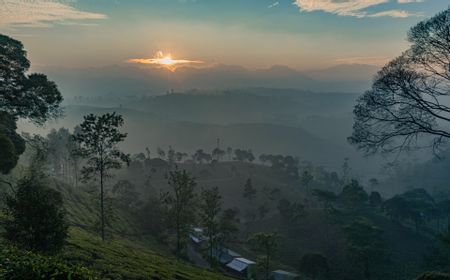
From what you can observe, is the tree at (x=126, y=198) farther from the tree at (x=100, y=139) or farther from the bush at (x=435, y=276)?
the bush at (x=435, y=276)

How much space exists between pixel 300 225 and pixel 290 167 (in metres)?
85.0

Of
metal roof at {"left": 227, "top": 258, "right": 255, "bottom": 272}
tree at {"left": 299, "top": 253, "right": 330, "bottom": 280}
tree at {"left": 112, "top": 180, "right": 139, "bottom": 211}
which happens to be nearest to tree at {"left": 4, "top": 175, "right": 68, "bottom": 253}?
metal roof at {"left": 227, "top": 258, "right": 255, "bottom": 272}

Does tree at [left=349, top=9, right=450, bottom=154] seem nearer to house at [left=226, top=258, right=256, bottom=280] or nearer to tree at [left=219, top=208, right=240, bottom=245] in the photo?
tree at [left=219, top=208, right=240, bottom=245]

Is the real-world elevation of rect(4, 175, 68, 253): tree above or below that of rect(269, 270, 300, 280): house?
above

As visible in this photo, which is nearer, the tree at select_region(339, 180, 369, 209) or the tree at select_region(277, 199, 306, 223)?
the tree at select_region(277, 199, 306, 223)

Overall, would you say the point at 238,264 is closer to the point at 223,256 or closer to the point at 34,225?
the point at 223,256

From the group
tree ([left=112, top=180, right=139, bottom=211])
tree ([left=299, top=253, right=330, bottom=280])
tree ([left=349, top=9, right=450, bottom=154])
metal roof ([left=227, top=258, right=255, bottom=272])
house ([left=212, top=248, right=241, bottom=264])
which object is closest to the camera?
tree ([left=349, top=9, right=450, bottom=154])

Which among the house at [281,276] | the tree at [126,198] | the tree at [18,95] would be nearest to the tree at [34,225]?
the tree at [18,95]

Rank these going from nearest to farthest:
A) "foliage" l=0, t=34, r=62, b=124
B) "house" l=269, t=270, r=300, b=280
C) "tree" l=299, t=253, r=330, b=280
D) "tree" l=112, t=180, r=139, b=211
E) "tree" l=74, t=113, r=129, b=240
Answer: "foliage" l=0, t=34, r=62, b=124
"tree" l=74, t=113, r=129, b=240
"house" l=269, t=270, r=300, b=280
"tree" l=299, t=253, r=330, b=280
"tree" l=112, t=180, r=139, b=211

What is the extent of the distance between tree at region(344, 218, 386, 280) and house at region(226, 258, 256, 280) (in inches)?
1022

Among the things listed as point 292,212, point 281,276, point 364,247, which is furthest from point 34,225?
point 292,212

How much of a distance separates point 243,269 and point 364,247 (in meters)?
29.8

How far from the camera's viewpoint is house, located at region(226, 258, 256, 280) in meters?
69.1

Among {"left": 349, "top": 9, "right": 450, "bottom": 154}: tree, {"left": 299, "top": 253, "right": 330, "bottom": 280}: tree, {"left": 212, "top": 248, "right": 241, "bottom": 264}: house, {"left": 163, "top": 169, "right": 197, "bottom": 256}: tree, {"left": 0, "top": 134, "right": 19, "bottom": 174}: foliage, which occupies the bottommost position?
{"left": 299, "top": 253, "right": 330, "bottom": 280}: tree
